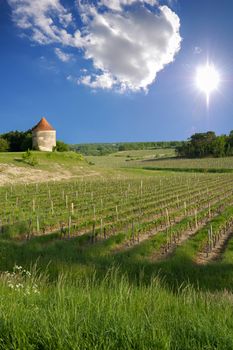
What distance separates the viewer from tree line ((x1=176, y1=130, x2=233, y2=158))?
110 m

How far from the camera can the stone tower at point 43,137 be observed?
224 feet

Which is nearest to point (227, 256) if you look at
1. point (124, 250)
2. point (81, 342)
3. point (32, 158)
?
point (124, 250)

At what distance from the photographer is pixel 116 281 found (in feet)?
15.5

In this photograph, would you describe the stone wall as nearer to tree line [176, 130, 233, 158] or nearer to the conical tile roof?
the conical tile roof

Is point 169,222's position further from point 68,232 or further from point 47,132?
point 47,132

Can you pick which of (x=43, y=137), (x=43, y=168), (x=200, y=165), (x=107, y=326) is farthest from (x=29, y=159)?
(x=107, y=326)

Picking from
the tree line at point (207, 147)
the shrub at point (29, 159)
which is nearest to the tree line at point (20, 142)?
the shrub at point (29, 159)

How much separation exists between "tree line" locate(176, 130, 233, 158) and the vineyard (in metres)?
93.9

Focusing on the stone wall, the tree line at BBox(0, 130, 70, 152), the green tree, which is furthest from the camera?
the green tree

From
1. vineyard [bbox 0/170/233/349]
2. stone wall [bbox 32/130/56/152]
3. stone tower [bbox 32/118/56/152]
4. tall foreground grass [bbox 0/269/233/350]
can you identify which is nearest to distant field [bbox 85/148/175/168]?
stone tower [bbox 32/118/56/152]

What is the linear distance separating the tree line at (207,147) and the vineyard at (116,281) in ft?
308

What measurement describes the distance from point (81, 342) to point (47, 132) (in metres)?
68.9

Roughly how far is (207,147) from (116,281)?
114 m

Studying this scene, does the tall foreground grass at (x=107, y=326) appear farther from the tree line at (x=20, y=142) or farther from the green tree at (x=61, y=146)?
the green tree at (x=61, y=146)
